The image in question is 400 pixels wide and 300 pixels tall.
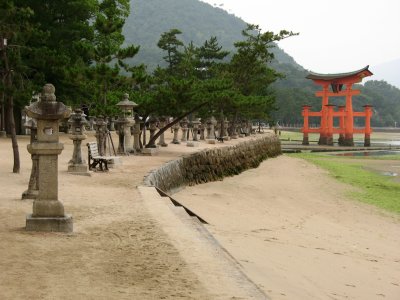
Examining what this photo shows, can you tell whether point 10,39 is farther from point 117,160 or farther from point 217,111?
point 217,111

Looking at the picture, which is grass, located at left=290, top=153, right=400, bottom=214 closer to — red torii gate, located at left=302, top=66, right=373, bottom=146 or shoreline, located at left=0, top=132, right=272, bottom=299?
shoreline, located at left=0, top=132, right=272, bottom=299

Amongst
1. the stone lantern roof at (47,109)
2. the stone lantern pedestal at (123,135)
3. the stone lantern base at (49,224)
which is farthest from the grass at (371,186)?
the stone lantern roof at (47,109)

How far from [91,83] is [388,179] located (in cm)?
1501

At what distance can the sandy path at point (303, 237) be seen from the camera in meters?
6.82

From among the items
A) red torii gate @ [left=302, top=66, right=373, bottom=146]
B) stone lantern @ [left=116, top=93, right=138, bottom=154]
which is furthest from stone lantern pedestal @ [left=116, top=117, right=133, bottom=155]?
red torii gate @ [left=302, top=66, right=373, bottom=146]

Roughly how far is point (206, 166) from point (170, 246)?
14079 mm

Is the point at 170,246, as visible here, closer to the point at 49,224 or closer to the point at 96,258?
the point at 96,258

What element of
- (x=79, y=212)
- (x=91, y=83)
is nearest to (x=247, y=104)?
(x=91, y=83)

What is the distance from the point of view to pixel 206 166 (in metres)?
20.0

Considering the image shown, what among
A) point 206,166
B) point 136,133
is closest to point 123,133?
point 136,133

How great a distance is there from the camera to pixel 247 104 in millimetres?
31344

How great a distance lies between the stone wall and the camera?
14.4 metres

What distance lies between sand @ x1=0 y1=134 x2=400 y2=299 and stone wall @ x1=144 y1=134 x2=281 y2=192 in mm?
538

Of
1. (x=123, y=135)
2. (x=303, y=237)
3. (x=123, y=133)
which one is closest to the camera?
(x=303, y=237)
